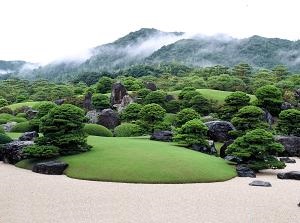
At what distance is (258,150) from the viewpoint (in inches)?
867

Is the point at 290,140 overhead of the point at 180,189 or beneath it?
beneath

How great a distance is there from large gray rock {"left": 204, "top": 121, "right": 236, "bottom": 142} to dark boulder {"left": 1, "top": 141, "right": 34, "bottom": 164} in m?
14.9

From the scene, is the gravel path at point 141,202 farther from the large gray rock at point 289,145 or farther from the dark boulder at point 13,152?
the large gray rock at point 289,145

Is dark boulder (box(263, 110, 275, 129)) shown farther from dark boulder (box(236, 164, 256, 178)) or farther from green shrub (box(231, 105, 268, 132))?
dark boulder (box(236, 164, 256, 178))

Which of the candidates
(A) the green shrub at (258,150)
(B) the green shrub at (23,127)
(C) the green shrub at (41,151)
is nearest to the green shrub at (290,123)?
(A) the green shrub at (258,150)

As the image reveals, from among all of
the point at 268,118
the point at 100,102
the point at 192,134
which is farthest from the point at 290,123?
the point at 100,102

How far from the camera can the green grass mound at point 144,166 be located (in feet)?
60.0

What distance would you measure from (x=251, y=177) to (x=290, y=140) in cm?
1238

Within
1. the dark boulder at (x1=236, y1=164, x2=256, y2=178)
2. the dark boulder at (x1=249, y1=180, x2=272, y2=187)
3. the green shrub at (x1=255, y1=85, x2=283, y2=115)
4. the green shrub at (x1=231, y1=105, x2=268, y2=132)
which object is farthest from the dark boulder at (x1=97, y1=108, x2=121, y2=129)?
the dark boulder at (x1=249, y1=180, x2=272, y2=187)

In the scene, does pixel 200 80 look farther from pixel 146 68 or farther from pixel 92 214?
pixel 92 214

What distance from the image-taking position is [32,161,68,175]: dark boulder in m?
20.1

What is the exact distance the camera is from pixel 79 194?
15039mm

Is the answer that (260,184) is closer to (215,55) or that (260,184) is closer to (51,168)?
(51,168)

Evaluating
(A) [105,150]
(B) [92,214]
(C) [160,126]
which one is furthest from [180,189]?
(C) [160,126]
